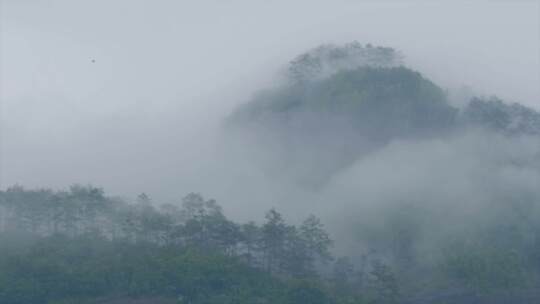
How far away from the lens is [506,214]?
6222 cm

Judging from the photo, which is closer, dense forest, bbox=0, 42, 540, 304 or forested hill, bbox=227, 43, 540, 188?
dense forest, bbox=0, 42, 540, 304

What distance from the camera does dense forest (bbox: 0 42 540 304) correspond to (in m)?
53.6

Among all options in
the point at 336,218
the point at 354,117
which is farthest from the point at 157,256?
the point at 354,117

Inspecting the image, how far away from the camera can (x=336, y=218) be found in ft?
209

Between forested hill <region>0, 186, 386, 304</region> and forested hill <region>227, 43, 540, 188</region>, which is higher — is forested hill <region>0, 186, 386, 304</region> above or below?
below

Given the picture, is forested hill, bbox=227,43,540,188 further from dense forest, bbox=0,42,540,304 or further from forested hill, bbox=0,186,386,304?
forested hill, bbox=0,186,386,304

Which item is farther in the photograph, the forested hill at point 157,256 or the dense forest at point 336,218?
the dense forest at point 336,218

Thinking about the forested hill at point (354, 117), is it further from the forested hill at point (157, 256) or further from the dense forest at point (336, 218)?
the forested hill at point (157, 256)

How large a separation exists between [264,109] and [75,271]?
26780 millimetres

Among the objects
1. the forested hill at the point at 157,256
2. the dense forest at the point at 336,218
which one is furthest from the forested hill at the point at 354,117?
the forested hill at the point at 157,256

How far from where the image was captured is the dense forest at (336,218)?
53.6m

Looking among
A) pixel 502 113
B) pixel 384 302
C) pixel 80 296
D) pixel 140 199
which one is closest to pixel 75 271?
pixel 80 296

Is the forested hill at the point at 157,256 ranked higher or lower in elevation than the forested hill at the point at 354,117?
lower

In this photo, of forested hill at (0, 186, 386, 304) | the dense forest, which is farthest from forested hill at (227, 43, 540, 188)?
forested hill at (0, 186, 386, 304)
